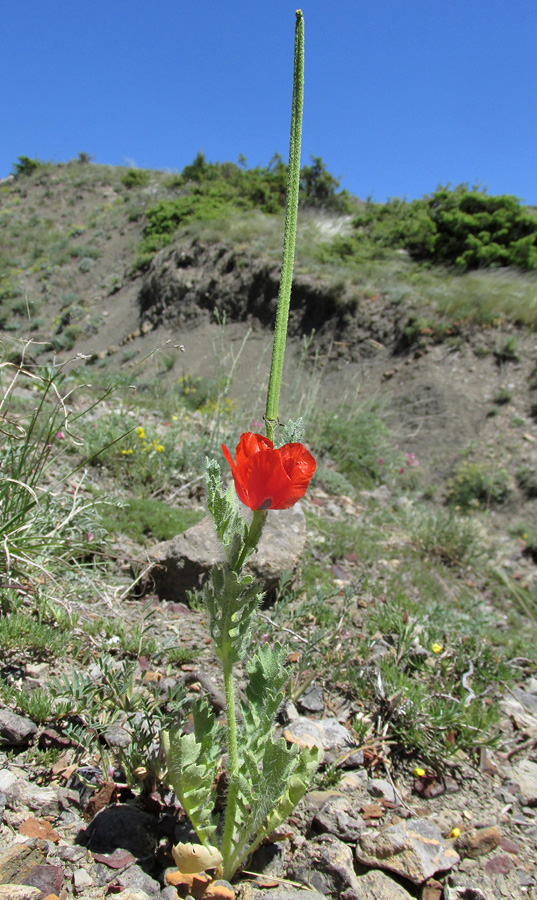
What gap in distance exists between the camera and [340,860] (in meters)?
1.41

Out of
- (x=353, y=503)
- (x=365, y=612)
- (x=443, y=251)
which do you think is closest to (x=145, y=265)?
(x=443, y=251)

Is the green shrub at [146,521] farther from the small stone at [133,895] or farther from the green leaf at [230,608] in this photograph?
the green leaf at [230,608]

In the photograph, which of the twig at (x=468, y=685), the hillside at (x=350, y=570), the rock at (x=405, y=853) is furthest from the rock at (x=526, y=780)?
the rock at (x=405, y=853)

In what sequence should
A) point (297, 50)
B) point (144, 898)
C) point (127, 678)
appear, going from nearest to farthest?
point (297, 50) → point (144, 898) → point (127, 678)

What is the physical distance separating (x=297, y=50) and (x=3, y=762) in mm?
1900

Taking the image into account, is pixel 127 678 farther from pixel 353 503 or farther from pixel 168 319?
pixel 168 319

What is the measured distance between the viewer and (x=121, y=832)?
1.36 m

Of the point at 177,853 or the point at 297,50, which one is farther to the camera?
the point at 177,853

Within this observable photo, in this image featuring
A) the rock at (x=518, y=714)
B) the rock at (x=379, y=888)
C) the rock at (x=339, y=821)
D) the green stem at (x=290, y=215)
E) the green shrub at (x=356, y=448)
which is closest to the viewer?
the green stem at (x=290, y=215)

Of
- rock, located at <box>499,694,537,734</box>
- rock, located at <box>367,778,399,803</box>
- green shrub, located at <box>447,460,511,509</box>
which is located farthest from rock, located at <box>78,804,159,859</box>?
green shrub, located at <box>447,460,511,509</box>

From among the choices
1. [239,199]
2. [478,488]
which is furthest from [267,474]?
[239,199]

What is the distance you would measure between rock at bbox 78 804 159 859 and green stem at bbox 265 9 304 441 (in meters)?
1.18

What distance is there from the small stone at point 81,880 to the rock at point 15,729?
0.43m

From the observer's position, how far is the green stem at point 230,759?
1.13m
